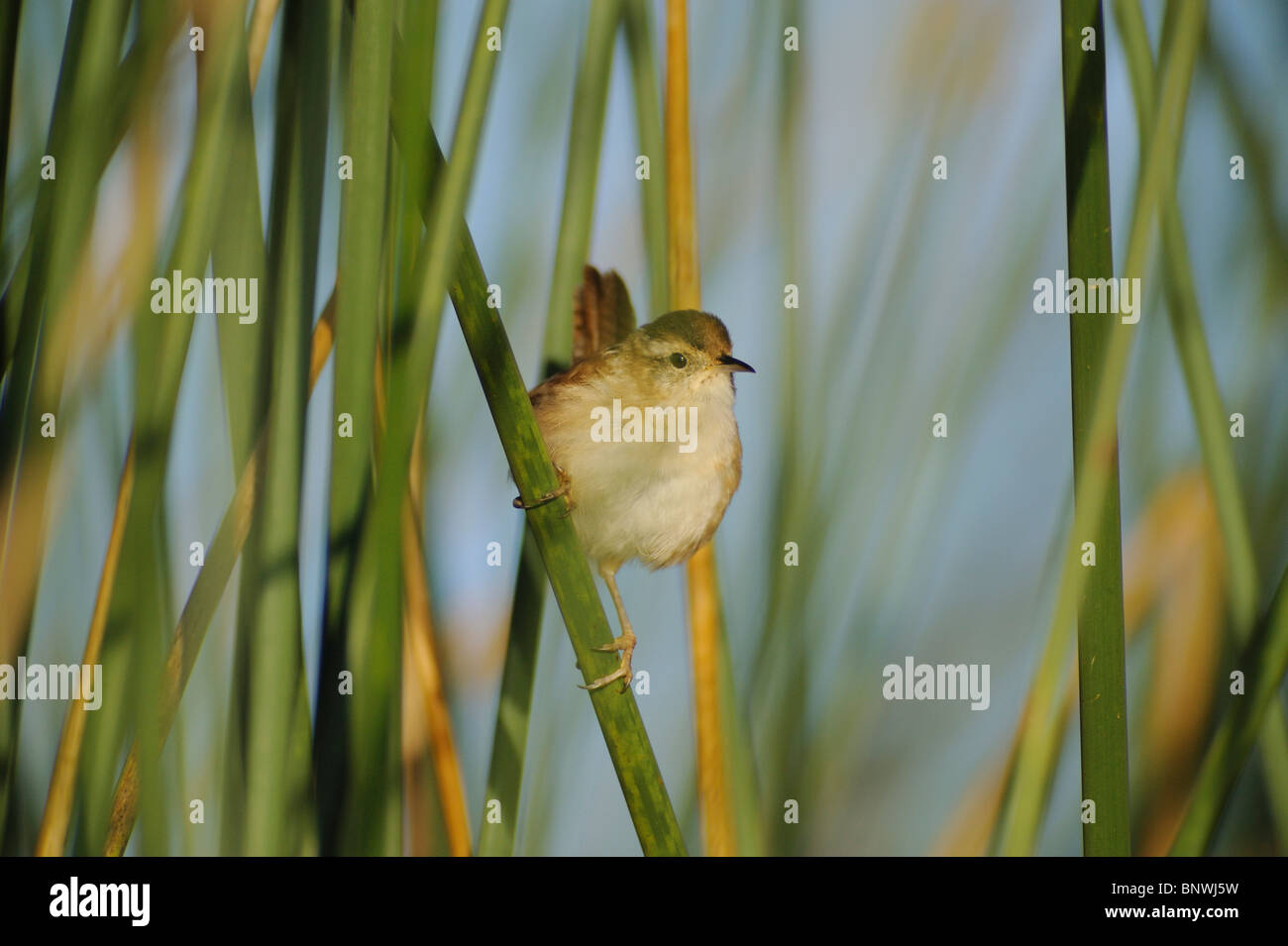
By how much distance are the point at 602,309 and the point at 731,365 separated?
46 centimetres

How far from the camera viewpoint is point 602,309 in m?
2.35

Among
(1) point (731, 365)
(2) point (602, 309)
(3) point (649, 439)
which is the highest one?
(2) point (602, 309)

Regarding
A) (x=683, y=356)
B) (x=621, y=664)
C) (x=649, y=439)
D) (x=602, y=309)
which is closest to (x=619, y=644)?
(x=621, y=664)

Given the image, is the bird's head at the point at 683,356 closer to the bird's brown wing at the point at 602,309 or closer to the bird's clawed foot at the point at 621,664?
the bird's brown wing at the point at 602,309

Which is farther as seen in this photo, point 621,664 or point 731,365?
point 731,365

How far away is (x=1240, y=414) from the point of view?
2.19 meters

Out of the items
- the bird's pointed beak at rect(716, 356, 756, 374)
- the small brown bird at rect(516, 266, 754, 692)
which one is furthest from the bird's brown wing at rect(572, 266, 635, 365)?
the bird's pointed beak at rect(716, 356, 756, 374)

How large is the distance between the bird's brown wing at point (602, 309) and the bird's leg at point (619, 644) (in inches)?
21.5

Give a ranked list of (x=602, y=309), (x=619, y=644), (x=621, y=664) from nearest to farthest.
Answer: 1. (x=621, y=664)
2. (x=619, y=644)
3. (x=602, y=309)

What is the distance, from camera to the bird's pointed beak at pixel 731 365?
201 cm

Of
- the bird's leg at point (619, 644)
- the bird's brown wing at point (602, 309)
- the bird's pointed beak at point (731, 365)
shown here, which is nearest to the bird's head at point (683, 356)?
the bird's pointed beak at point (731, 365)

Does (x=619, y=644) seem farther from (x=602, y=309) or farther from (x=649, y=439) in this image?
A: (x=602, y=309)

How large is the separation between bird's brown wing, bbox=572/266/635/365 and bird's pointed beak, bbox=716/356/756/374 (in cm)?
34

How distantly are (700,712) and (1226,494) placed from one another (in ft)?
3.30
